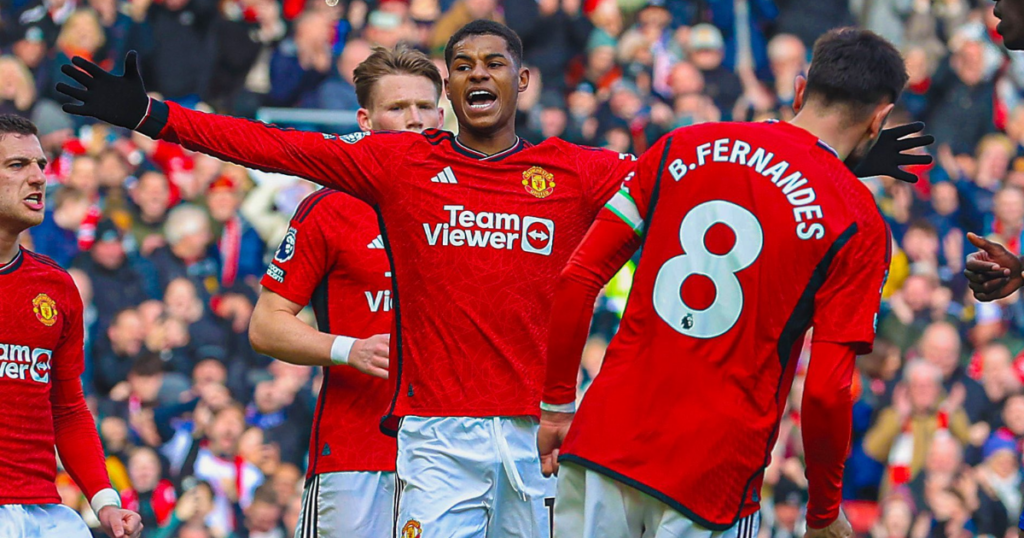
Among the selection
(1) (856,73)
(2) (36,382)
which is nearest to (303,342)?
(2) (36,382)

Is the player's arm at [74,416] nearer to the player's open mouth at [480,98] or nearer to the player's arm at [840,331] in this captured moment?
the player's open mouth at [480,98]

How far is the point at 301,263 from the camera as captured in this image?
6031 millimetres

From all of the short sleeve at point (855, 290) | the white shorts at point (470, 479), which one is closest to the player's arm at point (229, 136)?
the white shorts at point (470, 479)

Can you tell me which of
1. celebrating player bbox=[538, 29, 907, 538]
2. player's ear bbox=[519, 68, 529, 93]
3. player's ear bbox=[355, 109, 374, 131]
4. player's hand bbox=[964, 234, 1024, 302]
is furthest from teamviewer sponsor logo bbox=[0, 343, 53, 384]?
player's hand bbox=[964, 234, 1024, 302]

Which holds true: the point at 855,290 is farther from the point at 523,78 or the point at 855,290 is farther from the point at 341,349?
the point at 341,349

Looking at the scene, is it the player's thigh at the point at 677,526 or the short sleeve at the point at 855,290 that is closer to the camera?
the short sleeve at the point at 855,290

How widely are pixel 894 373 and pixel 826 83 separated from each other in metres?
6.55

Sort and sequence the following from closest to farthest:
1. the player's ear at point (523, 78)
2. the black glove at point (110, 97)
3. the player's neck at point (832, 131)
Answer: the player's neck at point (832, 131)
the black glove at point (110, 97)
the player's ear at point (523, 78)

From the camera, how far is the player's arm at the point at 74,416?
5723mm

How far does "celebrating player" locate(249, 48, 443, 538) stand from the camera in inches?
234

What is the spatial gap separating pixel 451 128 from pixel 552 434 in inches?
263

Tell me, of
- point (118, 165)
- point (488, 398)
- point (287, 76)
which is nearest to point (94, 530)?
point (118, 165)

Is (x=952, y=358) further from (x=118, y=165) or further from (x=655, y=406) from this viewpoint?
(x=655, y=406)

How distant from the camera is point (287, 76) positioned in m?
11.5
